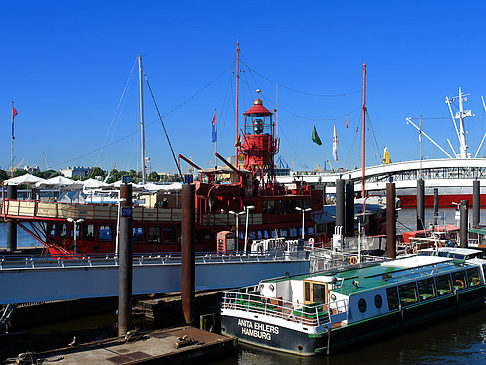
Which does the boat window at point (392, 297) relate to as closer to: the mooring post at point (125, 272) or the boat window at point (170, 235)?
the mooring post at point (125, 272)

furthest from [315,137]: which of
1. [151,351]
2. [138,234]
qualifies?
[151,351]

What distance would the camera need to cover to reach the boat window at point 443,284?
31436mm

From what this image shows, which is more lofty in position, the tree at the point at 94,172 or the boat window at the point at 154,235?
the tree at the point at 94,172

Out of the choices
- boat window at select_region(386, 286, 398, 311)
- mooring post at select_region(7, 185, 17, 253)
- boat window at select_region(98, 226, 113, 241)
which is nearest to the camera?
boat window at select_region(386, 286, 398, 311)

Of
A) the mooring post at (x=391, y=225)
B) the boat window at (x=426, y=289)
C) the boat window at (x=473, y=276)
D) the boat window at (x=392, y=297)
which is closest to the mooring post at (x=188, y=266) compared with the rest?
the boat window at (x=392, y=297)

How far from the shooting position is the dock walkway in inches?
827

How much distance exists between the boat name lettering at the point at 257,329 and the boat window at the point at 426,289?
964 centimetres

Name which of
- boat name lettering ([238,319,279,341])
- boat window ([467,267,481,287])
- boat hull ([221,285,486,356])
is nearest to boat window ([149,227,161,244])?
boat hull ([221,285,486,356])

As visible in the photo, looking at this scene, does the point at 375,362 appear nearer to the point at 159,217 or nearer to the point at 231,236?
the point at 231,236

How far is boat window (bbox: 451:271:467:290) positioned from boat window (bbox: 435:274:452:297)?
587 mm

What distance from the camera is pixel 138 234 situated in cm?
3791

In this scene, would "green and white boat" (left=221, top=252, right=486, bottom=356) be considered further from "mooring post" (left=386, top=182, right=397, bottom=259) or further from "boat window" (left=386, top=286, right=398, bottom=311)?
"mooring post" (left=386, top=182, right=397, bottom=259)

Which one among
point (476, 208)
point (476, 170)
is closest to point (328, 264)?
point (476, 208)

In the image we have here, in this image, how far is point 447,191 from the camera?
439ft
